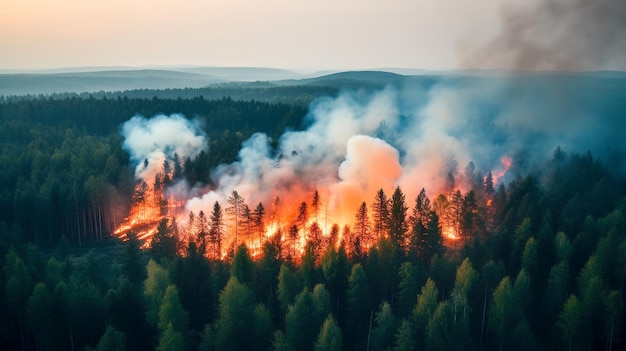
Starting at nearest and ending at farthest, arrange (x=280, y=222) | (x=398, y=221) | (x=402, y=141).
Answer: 1. (x=398, y=221)
2. (x=280, y=222)
3. (x=402, y=141)

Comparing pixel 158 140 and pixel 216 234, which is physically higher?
pixel 158 140

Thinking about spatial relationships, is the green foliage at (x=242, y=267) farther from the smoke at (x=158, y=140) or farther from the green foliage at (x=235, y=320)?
the smoke at (x=158, y=140)

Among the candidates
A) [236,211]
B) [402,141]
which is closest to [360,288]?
[236,211]

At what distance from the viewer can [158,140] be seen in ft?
392

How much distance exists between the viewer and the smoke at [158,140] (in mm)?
105562

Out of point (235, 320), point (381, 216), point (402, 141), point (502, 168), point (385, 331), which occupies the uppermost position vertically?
point (402, 141)

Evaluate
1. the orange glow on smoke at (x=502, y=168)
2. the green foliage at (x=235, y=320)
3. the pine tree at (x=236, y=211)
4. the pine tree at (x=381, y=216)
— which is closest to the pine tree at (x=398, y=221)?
the pine tree at (x=381, y=216)

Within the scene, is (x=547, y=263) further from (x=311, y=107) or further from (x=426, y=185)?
(x=311, y=107)

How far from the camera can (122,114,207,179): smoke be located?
346 ft

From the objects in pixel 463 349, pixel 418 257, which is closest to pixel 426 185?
pixel 418 257

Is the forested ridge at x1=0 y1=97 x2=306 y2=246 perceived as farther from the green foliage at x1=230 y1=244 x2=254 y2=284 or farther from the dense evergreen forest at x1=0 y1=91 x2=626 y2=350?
the green foliage at x1=230 y1=244 x2=254 y2=284

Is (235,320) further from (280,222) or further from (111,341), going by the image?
(280,222)

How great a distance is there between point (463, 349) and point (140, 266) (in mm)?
33125

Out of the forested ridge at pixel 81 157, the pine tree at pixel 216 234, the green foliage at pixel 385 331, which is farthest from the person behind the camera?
the forested ridge at pixel 81 157
